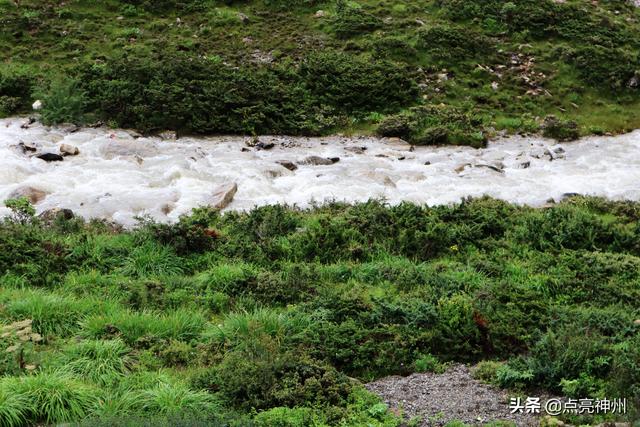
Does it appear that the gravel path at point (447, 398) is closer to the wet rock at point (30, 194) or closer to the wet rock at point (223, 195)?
the wet rock at point (223, 195)

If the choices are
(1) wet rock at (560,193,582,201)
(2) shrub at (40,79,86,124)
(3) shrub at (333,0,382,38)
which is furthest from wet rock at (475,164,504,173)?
(2) shrub at (40,79,86,124)

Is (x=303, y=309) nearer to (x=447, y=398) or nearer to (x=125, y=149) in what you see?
(x=447, y=398)

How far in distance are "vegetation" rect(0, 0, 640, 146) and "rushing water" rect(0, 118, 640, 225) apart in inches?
40.3

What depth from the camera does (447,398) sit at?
743 cm

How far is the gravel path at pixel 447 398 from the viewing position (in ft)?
22.9

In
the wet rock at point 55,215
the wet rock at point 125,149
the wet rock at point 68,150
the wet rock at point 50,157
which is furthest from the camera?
the wet rock at point 125,149

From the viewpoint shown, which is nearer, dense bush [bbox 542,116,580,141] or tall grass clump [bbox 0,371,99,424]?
tall grass clump [bbox 0,371,99,424]

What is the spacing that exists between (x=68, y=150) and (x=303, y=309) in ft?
35.1

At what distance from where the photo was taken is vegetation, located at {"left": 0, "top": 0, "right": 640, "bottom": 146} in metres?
20.2

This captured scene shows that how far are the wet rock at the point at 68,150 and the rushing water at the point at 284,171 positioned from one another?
0.57 ft

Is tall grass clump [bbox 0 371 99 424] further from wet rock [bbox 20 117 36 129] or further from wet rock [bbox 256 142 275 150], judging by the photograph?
wet rock [bbox 20 117 36 129]

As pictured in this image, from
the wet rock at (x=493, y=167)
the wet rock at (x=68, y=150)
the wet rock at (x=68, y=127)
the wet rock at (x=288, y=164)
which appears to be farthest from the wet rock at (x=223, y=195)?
the wet rock at (x=493, y=167)

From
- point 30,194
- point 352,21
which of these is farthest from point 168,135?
point 352,21

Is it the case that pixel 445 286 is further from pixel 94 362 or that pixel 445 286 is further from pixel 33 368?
pixel 33 368
